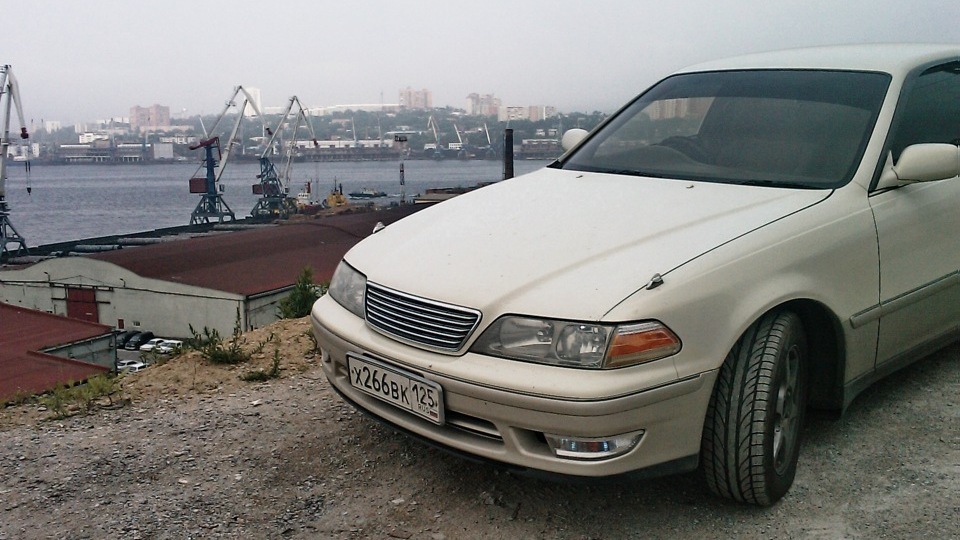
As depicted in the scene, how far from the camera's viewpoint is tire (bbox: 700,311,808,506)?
2.34 m

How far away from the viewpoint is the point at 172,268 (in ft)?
85.6

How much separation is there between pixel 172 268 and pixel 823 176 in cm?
2596

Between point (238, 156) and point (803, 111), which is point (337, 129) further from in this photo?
point (803, 111)

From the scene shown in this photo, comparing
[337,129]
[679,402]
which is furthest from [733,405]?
[337,129]

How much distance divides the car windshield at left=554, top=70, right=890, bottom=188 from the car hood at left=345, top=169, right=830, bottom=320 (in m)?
0.16

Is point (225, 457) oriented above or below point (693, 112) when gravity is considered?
below

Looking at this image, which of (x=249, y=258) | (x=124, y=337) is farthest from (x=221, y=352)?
(x=124, y=337)

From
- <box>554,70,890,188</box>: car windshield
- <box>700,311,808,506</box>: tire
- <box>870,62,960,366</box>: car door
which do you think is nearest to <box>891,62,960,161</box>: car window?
<box>870,62,960,366</box>: car door

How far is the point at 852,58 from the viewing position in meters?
3.39

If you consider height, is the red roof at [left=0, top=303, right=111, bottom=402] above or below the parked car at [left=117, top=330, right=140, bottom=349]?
above

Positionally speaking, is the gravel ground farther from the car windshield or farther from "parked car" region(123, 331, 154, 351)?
"parked car" region(123, 331, 154, 351)

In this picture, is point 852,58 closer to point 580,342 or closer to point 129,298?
point 580,342

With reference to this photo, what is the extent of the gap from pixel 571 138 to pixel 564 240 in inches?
62.0

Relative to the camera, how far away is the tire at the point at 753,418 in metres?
2.34
